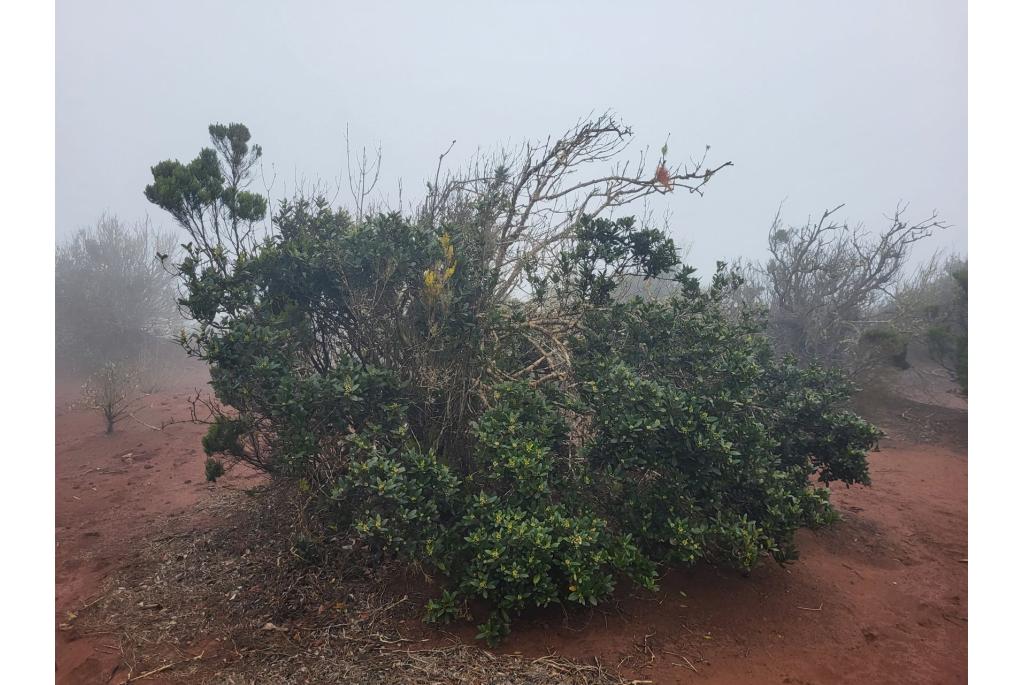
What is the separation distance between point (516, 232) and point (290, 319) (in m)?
2.29

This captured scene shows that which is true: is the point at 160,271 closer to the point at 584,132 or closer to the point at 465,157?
the point at 465,157

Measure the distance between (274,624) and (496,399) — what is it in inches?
74.8

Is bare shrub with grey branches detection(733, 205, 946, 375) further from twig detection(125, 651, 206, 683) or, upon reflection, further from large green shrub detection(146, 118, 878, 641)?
twig detection(125, 651, 206, 683)

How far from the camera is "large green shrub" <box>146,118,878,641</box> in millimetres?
3441

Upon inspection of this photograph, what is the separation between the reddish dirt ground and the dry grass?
16cm

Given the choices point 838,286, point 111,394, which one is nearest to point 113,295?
point 111,394

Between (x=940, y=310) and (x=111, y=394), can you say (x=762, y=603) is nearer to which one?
(x=111, y=394)

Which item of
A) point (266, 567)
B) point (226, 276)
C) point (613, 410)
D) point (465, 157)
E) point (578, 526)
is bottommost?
point (266, 567)

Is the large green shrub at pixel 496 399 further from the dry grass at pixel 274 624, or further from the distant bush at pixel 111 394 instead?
the distant bush at pixel 111 394

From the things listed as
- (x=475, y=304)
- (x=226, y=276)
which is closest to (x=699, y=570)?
(x=475, y=304)

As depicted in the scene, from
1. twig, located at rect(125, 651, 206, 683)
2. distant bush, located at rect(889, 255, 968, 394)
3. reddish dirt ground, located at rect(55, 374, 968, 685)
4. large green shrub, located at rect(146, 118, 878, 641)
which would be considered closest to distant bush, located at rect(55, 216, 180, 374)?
reddish dirt ground, located at rect(55, 374, 968, 685)

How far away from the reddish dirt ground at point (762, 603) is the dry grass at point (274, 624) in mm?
161

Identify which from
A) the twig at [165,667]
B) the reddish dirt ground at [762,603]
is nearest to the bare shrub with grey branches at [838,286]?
the reddish dirt ground at [762,603]

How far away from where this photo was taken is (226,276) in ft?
13.6
